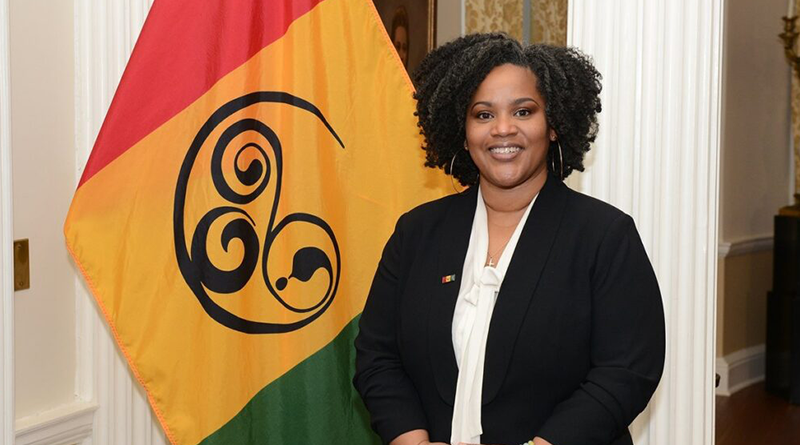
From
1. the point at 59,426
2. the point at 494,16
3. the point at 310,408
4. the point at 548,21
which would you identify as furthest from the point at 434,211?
the point at 548,21

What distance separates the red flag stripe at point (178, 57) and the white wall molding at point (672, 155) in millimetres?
728

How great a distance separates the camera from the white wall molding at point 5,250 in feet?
6.66

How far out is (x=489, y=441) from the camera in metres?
Result: 1.65

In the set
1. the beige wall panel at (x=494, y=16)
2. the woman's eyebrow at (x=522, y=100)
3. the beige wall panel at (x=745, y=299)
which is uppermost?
the beige wall panel at (x=494, y=16)

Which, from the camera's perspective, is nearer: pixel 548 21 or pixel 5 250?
pixel 5 250

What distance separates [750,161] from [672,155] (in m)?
4.15

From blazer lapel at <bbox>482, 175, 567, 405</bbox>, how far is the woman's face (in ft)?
0.28

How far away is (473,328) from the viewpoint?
1660mm

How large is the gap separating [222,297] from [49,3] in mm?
790

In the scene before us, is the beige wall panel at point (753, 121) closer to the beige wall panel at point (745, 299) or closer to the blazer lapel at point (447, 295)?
the beige wall panel at point (745, 299)

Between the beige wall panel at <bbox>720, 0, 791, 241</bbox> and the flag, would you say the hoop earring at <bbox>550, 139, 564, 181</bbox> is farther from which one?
the beige wall panel at <bbox>720, 0, 791, 241</bbox>

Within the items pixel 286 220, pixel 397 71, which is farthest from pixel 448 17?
pixel 286 220

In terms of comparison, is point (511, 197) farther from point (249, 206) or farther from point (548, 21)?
point (548, 21)

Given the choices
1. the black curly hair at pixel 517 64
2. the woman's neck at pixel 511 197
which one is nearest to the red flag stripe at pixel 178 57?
the black curly hair at pixel 517 64
